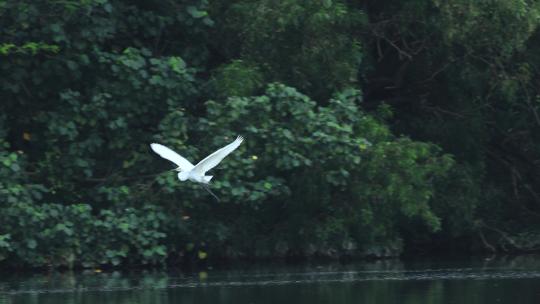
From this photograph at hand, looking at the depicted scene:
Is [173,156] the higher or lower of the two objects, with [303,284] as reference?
higher

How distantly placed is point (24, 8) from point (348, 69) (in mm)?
4303

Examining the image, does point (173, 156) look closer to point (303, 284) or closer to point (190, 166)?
point (190, 166)

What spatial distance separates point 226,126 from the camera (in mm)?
16344

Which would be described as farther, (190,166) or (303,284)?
(190,166)

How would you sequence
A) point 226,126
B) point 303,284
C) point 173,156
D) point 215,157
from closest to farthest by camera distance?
point 303,284 < point 215,157 < point 173,156 < point 226,126

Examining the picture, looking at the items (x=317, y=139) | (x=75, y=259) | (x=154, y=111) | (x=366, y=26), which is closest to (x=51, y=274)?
(x=75, y=259)

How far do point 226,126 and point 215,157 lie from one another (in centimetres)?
180

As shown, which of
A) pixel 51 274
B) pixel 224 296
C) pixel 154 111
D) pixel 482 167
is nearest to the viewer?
pixel 224 296

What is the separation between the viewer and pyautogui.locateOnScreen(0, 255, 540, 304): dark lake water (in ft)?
42.9

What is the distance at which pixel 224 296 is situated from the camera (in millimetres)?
13344

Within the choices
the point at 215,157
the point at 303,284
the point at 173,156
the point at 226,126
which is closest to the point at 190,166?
the point at 173,156

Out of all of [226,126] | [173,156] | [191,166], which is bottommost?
[191,166]

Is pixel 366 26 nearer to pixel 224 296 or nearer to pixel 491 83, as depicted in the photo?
pixel 491 83

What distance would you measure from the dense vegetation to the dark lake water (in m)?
0.62
